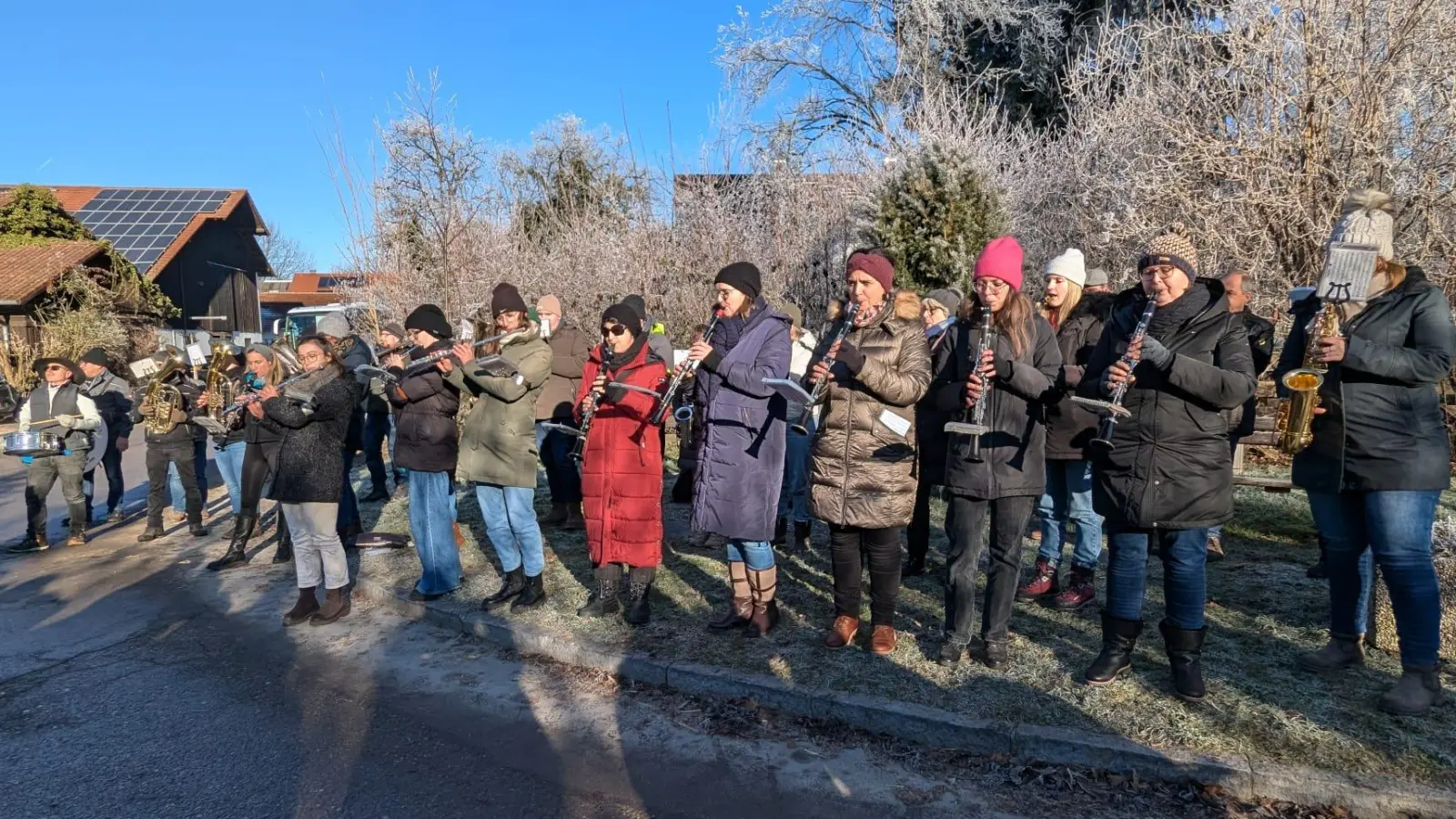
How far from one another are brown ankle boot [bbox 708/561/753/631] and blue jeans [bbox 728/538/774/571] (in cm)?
11

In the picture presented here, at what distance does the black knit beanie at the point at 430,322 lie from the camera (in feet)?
18.6

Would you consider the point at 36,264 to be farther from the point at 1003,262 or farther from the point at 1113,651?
the point at 1113,651

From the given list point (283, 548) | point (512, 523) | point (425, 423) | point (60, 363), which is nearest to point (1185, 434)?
point (512, 523)

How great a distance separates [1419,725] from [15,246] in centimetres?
2961

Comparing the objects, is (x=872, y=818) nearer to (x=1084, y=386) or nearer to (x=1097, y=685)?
(x=1097, y=685)

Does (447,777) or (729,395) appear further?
(729,395)

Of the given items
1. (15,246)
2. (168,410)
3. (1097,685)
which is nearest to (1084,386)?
(1097,685)

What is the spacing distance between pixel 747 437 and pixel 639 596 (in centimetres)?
129

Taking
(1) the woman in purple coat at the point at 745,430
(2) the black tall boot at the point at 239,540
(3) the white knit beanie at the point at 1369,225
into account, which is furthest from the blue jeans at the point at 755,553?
(2) the black tall boot at the point at 239,540

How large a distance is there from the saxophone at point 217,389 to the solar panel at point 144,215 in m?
23.0

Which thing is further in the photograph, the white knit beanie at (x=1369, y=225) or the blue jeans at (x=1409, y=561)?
the white knit beanie at (x=1369, y=225)

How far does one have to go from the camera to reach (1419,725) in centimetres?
354

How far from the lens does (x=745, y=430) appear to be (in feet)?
15.4

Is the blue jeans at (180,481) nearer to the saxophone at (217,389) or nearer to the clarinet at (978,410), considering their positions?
the saxophone at (217,389)
